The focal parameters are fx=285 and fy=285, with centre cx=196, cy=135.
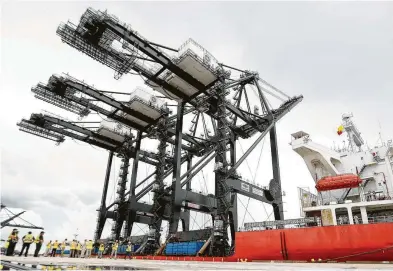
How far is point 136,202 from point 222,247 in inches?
610

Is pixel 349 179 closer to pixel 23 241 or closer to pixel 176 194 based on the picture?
pixel 176 194

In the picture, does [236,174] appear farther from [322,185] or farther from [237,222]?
[322,185]

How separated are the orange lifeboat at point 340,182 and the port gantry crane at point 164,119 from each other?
6.56m

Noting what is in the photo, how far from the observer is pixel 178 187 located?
955 inches

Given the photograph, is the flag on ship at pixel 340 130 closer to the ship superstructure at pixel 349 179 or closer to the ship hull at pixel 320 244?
the ship superstructure at pixel 349 179

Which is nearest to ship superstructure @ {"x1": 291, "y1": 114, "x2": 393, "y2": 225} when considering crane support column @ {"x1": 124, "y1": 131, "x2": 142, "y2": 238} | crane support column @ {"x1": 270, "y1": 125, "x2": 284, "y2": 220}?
crane support column @ {"x1": 270, "y1": 125, "x2": 284, "y2": 220}

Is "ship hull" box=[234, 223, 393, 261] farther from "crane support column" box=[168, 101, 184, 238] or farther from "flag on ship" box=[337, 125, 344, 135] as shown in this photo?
"flag on ship" box=[337, 125, 344, 135]

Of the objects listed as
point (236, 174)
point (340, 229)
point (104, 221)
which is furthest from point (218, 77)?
point (104, 221)

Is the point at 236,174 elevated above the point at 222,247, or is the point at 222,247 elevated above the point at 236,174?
the point at 236,174

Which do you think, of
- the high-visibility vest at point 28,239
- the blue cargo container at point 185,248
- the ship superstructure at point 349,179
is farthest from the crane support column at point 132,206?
the ship superstructure at point 349,179

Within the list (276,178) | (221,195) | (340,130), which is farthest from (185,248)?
(340,130)

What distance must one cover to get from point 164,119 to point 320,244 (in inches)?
802

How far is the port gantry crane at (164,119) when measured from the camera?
846 inches

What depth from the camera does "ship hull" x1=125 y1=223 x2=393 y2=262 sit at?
12.8 metres
